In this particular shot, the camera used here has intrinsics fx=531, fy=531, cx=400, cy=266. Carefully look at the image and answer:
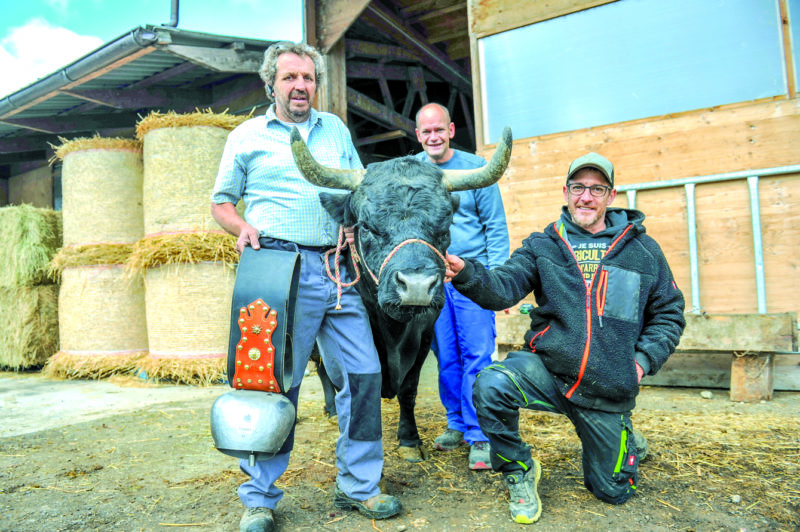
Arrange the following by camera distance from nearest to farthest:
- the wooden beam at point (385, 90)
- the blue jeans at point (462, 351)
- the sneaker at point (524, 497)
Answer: the sneaker at point (524, 497) → the blue jeans at point (462, 351) → the wooden beam at point (385, 90)

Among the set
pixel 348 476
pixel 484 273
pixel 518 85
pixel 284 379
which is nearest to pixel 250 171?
pixel 284 379

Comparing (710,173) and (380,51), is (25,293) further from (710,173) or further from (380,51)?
(710,173)

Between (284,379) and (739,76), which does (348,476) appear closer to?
(284,379)

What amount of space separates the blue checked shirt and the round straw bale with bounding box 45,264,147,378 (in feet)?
13.3

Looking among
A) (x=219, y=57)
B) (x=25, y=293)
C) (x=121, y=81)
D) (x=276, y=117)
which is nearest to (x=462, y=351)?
(x=276, y=117)

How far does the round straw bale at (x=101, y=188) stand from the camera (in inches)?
243

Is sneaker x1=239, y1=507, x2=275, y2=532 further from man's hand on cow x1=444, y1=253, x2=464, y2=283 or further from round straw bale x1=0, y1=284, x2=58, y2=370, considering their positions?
round straw bale x1=0, y1=284, x2=58, y2=370

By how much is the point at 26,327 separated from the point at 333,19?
5.40 metres

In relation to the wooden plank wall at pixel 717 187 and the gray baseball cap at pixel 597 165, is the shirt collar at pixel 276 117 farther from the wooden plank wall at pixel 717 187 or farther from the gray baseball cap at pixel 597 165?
the wooden plank wall at pixel 717 187

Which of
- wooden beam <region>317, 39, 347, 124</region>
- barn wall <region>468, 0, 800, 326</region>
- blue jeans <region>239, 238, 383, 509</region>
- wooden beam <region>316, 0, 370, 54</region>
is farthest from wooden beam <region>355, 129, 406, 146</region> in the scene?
blue jeans <region>239, 238, 383, 509</region>

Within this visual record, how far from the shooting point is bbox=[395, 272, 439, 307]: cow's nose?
6.75ft

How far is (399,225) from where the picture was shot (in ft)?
7.57

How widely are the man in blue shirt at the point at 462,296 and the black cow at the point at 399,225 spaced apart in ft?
1.43

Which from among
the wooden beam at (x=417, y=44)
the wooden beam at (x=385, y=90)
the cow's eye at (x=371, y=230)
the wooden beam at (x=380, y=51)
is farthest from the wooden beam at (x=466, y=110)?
the cow's eye at (x=371, y=230)
